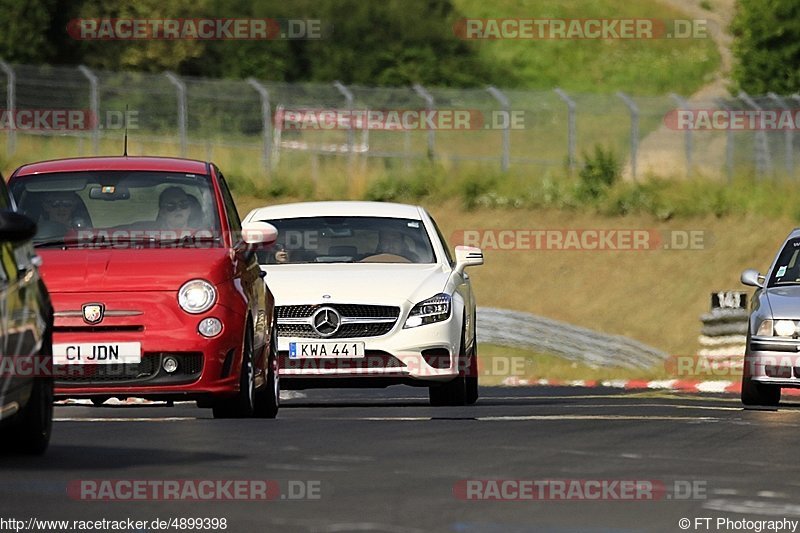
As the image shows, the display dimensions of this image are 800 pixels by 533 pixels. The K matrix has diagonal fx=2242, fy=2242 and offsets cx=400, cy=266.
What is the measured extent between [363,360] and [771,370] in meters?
3.45

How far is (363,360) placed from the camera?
675 inches

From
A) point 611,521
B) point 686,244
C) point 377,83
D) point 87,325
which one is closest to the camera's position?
point 611,521

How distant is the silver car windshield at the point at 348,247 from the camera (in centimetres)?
1844

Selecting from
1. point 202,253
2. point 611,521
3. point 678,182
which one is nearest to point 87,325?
point 202,253

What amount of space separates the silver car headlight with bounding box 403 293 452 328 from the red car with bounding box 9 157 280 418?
2352mm

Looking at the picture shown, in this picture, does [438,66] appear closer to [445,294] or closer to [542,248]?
[542,248]

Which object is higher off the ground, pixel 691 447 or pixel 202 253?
pixel 202 253

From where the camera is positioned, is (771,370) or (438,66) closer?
(771,370)

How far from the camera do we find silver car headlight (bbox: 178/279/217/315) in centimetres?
1391

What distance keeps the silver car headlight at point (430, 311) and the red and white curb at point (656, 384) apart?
601cm

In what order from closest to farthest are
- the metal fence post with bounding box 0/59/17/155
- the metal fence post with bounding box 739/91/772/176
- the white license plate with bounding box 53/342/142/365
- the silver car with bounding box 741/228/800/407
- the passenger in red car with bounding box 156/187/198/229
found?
1. the white license plate with bounding box 53/342/142/365
2. the passenger in red car with bounding box 156/187/198/229
3. the silver car with bounding box 741/228/800/407
4. the metal fence post with bounding box 0/59/17/155
5. the metal fence post with bounding box 739/91/772/176

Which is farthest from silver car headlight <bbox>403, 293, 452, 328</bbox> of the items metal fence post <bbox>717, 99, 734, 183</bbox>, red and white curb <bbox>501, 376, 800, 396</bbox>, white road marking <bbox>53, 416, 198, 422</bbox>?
metal fence post <bbox>717, 99, 734, 183</bbox>

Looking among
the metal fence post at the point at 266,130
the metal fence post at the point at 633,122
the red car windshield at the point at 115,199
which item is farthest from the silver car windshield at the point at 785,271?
the metal fence post at the point at 266,130

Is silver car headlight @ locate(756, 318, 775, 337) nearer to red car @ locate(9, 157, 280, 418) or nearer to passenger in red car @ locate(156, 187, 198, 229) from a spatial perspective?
red car @ locate(9, 157, 280, 418)
